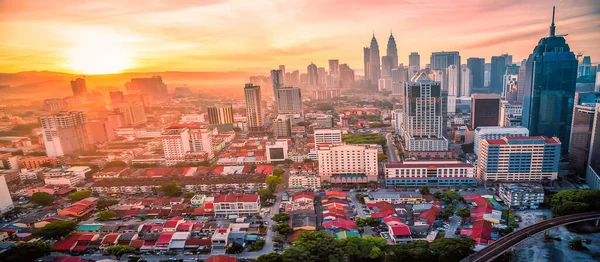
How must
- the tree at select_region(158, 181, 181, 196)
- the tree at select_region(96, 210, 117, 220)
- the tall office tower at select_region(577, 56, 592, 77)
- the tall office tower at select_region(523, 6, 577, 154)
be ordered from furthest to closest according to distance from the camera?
the tall office tower at select_region(577, 56, 592, 77) → the tall office tower at select_region(523, 6, 577, 154) → the tree at select_region(158, 181, 181, 196) → the tree at select_region(96, 210, 117, 220)

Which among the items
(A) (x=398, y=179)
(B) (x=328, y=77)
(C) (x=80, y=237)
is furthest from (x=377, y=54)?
(C) (x=80, y=237)

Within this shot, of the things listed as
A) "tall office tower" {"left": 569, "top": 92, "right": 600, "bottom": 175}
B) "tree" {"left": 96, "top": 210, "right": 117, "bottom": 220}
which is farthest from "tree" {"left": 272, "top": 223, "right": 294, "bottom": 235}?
"tall office tower" {"left": 569, "top": 92, "right": 600, "bottom": 175}

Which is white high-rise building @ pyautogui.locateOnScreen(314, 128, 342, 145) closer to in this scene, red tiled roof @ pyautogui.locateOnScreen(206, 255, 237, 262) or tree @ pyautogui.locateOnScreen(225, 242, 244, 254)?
tree @ pyautogui.locateOnScreen(225, 242, 244, 254)

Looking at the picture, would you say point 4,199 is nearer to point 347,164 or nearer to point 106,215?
point 106,215

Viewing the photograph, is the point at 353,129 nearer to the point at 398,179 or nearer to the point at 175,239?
the point at 398,179

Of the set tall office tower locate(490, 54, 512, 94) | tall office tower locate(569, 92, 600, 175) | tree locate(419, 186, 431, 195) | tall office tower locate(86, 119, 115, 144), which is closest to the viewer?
tall office tower locate(569, 92, 600, 175)

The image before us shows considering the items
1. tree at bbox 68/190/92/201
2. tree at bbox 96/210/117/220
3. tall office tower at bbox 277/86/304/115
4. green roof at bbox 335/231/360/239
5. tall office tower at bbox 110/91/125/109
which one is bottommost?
green roof at bbox 335/231/360/239

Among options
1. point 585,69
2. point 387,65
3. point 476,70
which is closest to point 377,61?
point 387,65
